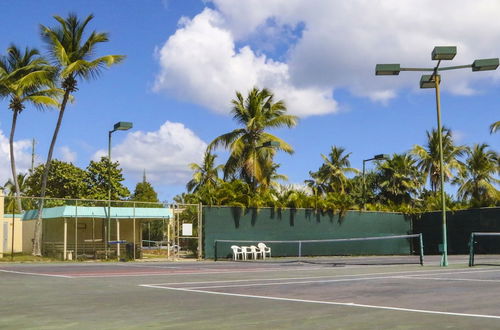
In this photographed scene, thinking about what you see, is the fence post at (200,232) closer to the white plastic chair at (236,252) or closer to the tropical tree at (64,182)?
the white plastic chair at (236,252)

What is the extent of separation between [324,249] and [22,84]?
17690mm

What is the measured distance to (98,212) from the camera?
31.1 metres

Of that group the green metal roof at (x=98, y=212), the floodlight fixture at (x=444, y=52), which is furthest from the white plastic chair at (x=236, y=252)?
the floodlight fixture at (x=444, y=52)

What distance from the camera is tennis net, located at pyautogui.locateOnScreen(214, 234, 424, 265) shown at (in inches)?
1142

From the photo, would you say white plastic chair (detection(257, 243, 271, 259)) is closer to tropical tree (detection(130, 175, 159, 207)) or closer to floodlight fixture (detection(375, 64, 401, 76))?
floodlight fixture (detection(375, 64, 401, 76))

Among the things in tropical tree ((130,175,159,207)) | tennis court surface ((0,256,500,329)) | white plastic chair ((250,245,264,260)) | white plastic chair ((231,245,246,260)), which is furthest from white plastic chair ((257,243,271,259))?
tropical tree ((130,175,159,207))

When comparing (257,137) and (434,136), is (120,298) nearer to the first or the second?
(257,137)

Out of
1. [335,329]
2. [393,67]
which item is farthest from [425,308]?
[393,67]

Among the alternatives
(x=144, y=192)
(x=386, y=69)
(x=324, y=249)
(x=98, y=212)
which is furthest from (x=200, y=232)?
(x=144, y=192)

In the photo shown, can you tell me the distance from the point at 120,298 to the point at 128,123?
18093 mm

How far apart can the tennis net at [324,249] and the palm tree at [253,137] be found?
14.3 ft

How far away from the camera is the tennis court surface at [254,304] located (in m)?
6.90

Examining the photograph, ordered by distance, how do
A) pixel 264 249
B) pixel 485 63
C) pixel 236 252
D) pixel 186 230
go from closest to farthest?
pixel 485 63 < pixel 186 230 < pixel 236 252 < pixel 264 249

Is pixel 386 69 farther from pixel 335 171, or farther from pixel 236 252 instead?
pixel 335 171
